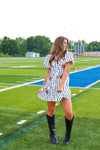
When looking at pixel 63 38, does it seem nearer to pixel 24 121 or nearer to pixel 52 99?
pixel 52 99

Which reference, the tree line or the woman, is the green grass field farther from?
the tree line

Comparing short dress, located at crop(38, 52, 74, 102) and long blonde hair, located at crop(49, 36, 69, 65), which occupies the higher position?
long blonde hair, located at crop(49, 36, 69, 65)

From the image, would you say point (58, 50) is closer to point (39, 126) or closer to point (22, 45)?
point (39, 126)

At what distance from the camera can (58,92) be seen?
13.1 feet

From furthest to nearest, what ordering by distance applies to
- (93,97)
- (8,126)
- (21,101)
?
(93,97) < (21,101) < (8,126)

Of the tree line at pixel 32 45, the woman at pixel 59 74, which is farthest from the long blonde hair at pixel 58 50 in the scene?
the tree line at pixel 32 45

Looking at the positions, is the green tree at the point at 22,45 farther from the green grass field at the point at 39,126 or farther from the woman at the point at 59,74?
the woman at the point at 59,74

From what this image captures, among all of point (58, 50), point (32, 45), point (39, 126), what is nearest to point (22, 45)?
point (32, 45)

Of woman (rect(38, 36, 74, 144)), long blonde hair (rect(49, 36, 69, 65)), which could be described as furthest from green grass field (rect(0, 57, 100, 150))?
long blonde hair (rect(49, 36, 69, 65))

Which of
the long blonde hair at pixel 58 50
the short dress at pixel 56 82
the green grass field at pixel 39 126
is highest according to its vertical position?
the long blonde hair at pixel 58 50

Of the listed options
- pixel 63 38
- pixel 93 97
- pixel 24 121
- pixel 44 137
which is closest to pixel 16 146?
pixel 44 137

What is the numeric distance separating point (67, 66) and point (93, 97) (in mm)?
5103

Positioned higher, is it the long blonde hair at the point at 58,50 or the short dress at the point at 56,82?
the long blonde hair at the point at 58,50

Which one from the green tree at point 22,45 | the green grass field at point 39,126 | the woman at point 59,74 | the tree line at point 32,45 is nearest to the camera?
Answer: the woman at point 59,74
